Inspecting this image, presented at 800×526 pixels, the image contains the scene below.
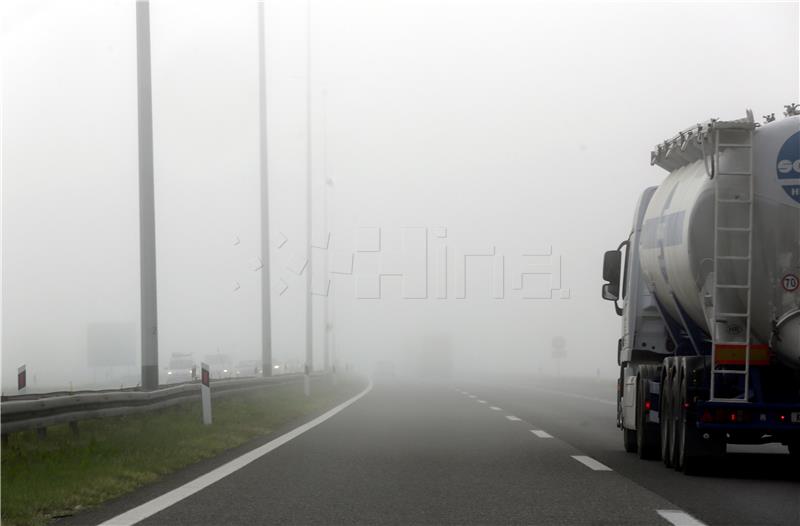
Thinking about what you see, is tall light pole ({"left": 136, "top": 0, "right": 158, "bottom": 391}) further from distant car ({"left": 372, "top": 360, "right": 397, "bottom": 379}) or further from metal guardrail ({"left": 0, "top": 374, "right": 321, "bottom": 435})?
distant car ({"left": 372, "top": 360, "right": 397, "bottom": 379})

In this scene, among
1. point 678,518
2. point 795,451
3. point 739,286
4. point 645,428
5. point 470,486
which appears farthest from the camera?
point 645,428

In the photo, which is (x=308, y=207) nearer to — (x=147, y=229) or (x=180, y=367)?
(x=180, y=367)

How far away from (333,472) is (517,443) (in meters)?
4.34

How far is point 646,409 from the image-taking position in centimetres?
1300

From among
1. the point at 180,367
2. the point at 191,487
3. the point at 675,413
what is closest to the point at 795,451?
the point at 675,413

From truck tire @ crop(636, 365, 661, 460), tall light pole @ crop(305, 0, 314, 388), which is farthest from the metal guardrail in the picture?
tall light pole @ crop(305, 0, 314, 388)

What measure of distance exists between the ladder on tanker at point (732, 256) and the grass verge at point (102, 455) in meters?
5.39

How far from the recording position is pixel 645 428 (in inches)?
506

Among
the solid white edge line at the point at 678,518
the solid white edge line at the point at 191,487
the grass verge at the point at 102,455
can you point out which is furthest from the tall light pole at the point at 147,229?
the solid white edge line at the point at 678,518

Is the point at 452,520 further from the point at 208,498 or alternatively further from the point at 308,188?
the point at 308,188

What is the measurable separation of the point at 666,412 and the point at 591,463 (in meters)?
0.94

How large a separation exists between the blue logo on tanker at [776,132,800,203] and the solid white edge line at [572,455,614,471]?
3.23 metres

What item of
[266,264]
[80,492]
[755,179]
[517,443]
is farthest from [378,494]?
[266,264]

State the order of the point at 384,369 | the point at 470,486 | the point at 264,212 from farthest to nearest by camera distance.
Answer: the point at 384,369 → the point at 264,212 → the point at 470,486
